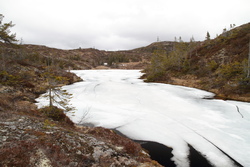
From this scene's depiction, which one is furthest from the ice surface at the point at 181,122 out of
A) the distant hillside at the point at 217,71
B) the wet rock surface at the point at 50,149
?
the distant hillside at the point at 217,71

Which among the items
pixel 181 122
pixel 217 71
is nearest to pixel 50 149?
pixel 181 122

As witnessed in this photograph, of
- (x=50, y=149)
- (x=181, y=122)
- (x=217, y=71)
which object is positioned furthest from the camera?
(x=217, y=71)

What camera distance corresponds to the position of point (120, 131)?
9961 mm

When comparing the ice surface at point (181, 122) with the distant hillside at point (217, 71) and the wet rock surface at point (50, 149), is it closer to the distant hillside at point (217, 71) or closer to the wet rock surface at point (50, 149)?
the wet rock surface at point (50, 149)

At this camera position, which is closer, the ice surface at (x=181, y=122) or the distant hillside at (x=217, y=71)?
the ice surface at (x=181, y=122)

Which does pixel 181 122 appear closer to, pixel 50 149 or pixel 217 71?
pixel 50 149

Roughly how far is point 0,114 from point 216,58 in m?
36.7

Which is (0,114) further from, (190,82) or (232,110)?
(190,82)

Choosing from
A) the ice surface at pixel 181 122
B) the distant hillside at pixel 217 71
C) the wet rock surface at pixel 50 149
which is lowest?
the ice surface at pixel 181 122

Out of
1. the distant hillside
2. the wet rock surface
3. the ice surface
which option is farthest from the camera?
the distant hillside

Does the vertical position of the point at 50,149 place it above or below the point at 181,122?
above

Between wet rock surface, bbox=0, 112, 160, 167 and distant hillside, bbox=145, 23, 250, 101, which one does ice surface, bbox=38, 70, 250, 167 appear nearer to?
wet rock surface, bbox=0, 112, 160, 167

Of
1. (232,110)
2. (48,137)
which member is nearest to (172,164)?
(48,137)

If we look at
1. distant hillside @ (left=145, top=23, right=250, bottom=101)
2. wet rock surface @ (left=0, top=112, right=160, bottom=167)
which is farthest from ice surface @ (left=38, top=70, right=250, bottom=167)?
distant hillside @ (left=145, top=23, right=250, bottom=101)
